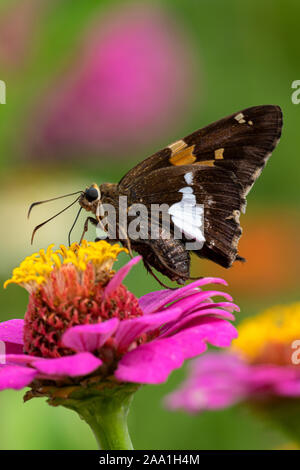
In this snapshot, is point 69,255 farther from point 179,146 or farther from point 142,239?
point 179,146

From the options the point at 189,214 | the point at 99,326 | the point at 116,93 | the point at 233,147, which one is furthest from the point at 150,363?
the point at 116,93

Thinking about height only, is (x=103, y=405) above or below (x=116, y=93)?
below

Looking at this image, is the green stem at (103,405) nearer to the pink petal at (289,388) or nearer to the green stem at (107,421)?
the green stem at (107,421)

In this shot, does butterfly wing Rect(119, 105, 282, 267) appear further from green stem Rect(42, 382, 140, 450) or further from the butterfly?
green stem Rect(42, 382, 140, 450)

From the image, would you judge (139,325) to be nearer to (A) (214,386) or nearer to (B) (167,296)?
(B) (167,296)

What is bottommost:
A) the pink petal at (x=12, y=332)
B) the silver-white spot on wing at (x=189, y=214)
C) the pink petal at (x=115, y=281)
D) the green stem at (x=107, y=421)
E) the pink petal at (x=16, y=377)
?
the green stem at (x=107, y=421)

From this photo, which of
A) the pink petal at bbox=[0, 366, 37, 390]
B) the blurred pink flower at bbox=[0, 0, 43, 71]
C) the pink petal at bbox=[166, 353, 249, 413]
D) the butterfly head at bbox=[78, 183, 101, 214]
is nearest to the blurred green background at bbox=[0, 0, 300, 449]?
the blurred pink flower at bbox=[0, 0, 43, 71]

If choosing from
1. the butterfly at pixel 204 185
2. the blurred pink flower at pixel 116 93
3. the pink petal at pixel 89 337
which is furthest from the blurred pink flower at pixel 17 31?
the pink petal at pixel 89 337

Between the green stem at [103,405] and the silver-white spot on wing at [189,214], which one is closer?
the green stem at [103,405]
